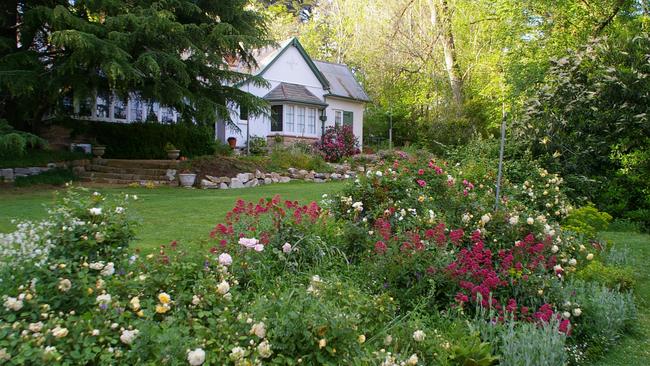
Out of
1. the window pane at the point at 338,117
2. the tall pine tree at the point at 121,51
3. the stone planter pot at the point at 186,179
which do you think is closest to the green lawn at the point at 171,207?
the stone planter pot at the point at 186,179

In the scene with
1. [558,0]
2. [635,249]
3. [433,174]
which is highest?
[558,0]

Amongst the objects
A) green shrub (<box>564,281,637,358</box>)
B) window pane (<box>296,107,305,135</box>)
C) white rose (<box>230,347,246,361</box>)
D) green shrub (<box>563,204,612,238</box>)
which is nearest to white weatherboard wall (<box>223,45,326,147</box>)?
window pane (<box>296,107,305,135</box>)

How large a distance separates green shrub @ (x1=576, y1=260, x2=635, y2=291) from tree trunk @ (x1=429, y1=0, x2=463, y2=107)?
20443mm

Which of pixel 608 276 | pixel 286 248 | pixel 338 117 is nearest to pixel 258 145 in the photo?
pixel 338 117

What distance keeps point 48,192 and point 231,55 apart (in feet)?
22.1

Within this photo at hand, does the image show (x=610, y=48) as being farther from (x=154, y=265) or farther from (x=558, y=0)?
(x=154, y=265)

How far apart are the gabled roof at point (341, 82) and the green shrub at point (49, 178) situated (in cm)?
1472

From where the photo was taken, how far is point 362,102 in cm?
2811

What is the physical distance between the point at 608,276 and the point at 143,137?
50.8 ft

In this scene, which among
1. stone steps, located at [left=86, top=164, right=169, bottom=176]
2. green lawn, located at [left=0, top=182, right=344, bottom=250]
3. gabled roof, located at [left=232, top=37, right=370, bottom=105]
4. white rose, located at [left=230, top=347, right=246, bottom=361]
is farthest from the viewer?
gabled roof, located at [left=232, top=37, right=370, bottom=105]

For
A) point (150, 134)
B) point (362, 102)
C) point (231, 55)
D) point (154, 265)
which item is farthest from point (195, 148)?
point (154, 265)

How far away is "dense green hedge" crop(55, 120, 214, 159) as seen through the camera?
16734 millimetres

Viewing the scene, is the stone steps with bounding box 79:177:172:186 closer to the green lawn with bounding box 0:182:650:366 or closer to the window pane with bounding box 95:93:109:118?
the green lawn with bounding box 0:182:650:366

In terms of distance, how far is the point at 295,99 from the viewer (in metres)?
22.9
